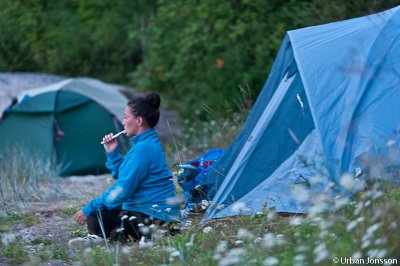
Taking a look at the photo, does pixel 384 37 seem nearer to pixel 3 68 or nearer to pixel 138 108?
pixel 138 108

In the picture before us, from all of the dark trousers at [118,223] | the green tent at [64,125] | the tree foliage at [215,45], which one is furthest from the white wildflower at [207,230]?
the green tent at [64,125]

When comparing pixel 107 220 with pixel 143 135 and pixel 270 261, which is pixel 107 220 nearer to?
pixel 143 135

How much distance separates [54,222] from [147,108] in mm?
1911

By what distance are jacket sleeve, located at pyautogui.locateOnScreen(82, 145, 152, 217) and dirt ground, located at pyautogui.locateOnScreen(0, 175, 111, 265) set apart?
47cm

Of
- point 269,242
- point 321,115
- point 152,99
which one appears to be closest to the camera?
point 269,242

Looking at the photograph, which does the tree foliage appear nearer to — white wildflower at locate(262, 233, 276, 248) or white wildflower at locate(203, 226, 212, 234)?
white wildflower at locate(203, 226, 212, 234)

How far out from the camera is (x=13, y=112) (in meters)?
13.4

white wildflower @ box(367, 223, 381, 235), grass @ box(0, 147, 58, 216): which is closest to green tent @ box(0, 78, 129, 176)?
grass @ box(0, 147, 58, 216)

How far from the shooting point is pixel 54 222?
6.88 m

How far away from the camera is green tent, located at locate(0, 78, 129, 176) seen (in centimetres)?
1323

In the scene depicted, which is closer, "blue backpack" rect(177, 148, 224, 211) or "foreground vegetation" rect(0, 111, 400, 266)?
"foreground vegetation" rect(0, 111, 400, 266)

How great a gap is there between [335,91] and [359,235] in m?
2.17

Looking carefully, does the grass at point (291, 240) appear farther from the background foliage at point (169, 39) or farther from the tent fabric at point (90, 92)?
the tent fabric at point (90, 92)

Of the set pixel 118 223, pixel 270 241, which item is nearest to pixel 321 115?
pixel 118 223
